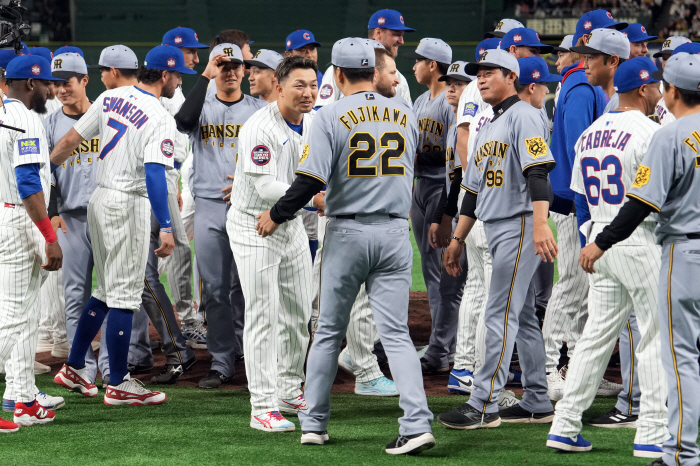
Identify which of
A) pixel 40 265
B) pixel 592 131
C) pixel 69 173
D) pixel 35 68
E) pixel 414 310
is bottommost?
pixel 414 310

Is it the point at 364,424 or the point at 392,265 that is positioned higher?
the point at 392,265

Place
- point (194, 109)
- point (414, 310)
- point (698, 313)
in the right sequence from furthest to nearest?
point (414, 310)
point (194, 109)
point (698, 313)

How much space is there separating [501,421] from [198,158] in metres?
2.55

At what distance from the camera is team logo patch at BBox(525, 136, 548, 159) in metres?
4.02

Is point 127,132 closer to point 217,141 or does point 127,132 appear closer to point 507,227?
point 217,141

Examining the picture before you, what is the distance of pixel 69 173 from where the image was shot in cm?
526

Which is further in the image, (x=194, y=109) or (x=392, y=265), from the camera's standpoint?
(x=194, y=109)

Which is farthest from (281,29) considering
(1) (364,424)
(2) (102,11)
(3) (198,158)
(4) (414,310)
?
(1) (364,424)

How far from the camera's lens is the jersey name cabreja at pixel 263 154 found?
420cm

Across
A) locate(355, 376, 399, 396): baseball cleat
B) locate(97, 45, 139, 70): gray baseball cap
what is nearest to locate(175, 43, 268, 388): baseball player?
locate(97, 45, 139, 70): gray baseball cap

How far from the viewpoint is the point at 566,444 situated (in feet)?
12.2

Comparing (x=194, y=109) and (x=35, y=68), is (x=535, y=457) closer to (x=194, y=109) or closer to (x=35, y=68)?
(x=194, y=109)

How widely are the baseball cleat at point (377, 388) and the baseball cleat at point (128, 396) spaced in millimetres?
1220

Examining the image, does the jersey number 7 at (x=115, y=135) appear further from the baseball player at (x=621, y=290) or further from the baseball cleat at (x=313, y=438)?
the baseball player at (x=621, y=290)
